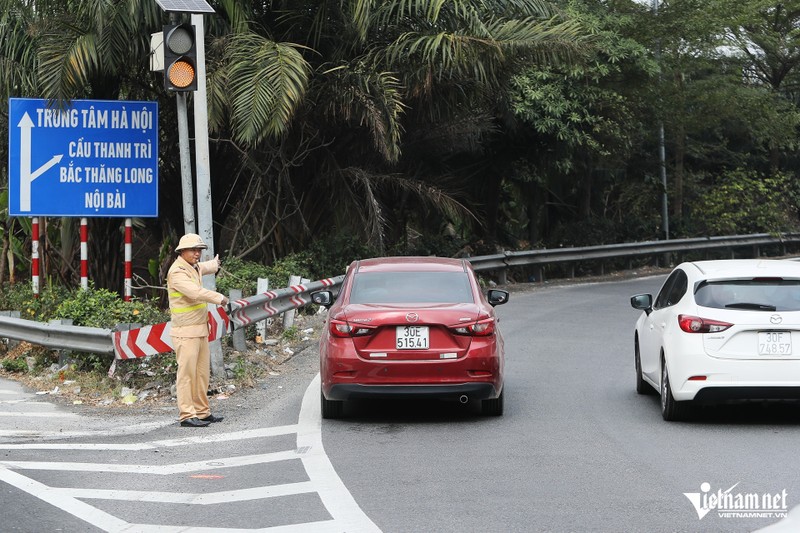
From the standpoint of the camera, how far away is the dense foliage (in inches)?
746

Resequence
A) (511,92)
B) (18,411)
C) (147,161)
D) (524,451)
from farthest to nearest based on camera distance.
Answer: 1. (511,92)
2. (147,161)
3. (18,411)
4. (524,451)

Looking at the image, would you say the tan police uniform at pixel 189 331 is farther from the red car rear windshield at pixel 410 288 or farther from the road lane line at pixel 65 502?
the road lane line at pixel 65 502

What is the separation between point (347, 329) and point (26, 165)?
8150 mm

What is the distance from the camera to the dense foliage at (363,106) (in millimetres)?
18938

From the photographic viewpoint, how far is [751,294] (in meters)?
10.8

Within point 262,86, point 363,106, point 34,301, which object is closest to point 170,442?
point 34,301

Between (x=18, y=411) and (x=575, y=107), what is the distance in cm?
1799

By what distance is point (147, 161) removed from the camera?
1764 centimetres

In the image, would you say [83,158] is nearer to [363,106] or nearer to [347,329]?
[363,106]

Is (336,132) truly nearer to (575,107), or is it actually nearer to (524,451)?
(575,107)

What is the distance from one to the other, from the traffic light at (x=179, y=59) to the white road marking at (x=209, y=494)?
12.4 feet

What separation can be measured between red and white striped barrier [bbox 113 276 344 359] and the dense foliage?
247 centimetres

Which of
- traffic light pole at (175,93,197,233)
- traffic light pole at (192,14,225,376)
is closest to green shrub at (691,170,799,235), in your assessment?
traffic light pole at (192,14,225,376)

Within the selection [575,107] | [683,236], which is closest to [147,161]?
[575,107]
